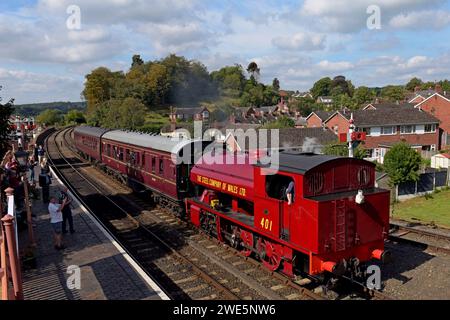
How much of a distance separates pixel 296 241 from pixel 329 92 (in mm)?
167902

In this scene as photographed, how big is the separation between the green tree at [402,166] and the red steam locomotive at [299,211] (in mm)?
15911

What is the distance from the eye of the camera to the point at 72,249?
12477 millimetres

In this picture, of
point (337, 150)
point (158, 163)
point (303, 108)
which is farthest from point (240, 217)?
point (303, 108)

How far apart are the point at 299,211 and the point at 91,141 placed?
26.6 m

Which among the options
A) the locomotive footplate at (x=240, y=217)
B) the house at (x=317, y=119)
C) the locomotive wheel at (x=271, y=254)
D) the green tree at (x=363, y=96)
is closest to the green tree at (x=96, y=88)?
the house at (x=317, y=119)

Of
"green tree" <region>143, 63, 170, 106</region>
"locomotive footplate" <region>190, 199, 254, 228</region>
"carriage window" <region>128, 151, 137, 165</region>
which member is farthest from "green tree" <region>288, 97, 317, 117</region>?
"locomotive footplate" <region>190, 199, 254, 228</region>

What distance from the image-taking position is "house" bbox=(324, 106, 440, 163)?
149ft

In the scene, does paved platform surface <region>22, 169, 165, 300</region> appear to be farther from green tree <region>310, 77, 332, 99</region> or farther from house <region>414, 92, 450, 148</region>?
green tree <region>310, 77, 332, 99</region>

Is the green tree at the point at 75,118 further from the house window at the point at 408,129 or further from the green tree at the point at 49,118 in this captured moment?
the house window at the point at 408,129

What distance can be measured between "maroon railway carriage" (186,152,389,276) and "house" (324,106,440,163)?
34812mm

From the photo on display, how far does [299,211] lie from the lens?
9539mm

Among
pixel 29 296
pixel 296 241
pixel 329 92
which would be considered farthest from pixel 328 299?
pixel 329 92

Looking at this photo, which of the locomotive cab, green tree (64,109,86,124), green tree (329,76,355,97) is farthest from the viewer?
green tree (329,76,355,97)

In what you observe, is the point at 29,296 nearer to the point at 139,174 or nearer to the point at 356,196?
the point at 356,196
